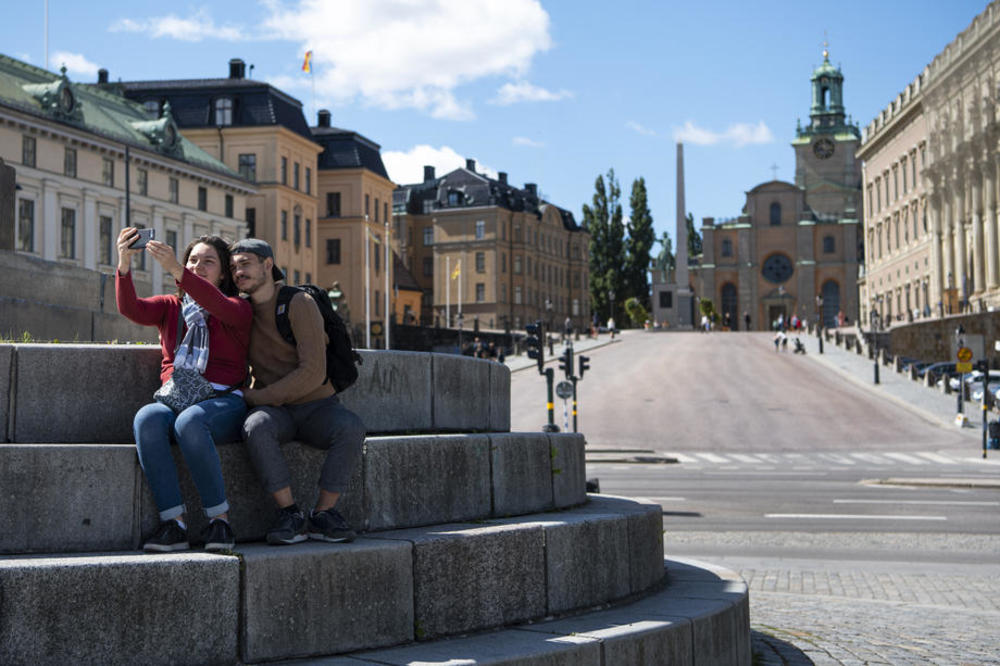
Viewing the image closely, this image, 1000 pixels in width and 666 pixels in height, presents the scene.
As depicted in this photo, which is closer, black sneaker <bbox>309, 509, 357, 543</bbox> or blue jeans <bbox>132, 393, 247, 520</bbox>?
blue jeans <bbox>132, 393, 247, 520</bbox>

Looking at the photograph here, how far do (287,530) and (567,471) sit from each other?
8.49 feet

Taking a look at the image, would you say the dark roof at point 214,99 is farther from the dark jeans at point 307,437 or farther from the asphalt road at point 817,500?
the dark jeans at point 307,437

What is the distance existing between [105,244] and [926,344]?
137 ft

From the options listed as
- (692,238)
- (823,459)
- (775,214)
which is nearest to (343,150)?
(823,459)

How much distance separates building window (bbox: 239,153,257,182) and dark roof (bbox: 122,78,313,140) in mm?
1766

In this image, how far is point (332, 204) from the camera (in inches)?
3029

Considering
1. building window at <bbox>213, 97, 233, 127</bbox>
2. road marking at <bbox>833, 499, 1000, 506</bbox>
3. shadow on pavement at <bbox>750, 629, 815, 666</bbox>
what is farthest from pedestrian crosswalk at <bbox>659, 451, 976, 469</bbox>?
building window at <bbox>213, 97, 233, 127</bbox>

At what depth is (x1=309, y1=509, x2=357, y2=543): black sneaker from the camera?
549cm

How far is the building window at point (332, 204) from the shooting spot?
76812mm

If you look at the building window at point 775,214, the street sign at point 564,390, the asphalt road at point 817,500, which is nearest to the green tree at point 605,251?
the building window at point 775,214

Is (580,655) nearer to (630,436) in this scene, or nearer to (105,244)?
(630,436)

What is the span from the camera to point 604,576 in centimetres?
651

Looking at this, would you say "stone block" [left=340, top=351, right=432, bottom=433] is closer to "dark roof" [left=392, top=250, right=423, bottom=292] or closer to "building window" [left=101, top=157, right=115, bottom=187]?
"building window" [left=101, top=157, right=115, bottom=187]

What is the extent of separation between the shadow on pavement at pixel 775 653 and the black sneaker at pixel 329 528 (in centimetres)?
305
